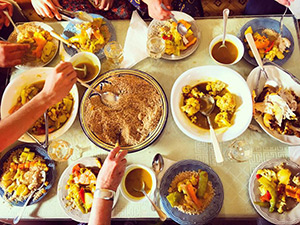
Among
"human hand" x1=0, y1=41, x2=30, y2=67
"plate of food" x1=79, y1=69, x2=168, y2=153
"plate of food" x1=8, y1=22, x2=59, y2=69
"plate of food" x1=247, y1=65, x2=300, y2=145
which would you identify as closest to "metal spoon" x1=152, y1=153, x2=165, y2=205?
"plate of food" x1=79, y1=69, x2=168, y2=153

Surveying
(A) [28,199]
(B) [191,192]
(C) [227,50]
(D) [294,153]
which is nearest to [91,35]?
(C) [227,50]

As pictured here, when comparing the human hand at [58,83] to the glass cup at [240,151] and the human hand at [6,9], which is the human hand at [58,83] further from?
the glass cup at [240,151]

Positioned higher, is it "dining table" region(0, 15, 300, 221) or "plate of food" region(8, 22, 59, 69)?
"plate of food" region(8, 22, 59, 69)

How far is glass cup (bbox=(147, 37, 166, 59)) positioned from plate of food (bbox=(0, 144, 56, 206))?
40.2 inches

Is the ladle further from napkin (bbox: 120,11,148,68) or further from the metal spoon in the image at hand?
the metal spoon

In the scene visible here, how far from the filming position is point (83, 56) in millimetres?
1778

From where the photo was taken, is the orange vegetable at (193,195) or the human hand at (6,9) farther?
the human hand at (6,9)

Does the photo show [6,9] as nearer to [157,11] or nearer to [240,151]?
[157,11]

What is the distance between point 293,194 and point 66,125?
58.5 inches

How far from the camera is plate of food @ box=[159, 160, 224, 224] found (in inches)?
58.1

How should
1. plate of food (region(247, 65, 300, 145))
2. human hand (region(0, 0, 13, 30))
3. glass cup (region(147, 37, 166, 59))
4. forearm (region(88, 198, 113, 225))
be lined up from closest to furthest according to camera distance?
forearm (region(88, 198, 113, 225))
plate of food (region(247, 65, 300, 145))
glass cup (region(147, 37, 166, 59))
human hand (region(0, 0, 13, 30))

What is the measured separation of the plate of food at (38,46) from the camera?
71.8 inches

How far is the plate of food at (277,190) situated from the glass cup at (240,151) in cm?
10

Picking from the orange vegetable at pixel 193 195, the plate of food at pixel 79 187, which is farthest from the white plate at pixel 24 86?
the orange vegetable at pixel 193 195
